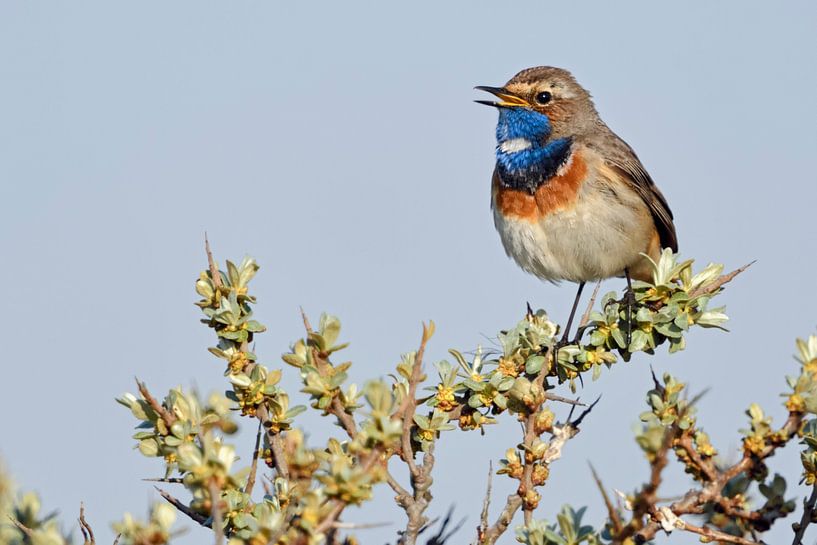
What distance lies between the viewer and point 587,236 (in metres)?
7.15

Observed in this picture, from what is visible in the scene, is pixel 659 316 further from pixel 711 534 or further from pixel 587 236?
pixel 587 236

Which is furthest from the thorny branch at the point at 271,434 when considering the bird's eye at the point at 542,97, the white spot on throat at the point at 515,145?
the bird's eye at the point at 542,97

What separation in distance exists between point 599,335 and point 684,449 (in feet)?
4.42

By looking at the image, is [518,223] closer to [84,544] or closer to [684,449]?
[684,449]

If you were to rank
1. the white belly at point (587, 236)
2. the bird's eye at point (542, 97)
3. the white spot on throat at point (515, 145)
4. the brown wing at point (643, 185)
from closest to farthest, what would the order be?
the white belly at point (587, 236) < the brown wing at point (643, 185) < the white spot on throat at point (515, 145) < the bird's eye at point (542, 97)

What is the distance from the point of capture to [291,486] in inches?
131

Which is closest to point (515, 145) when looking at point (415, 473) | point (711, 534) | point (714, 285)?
point (714, 285)

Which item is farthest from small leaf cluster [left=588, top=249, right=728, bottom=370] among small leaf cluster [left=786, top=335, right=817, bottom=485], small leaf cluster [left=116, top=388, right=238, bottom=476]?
small leaf cluster [left=116, top=388, right=238, bottom=476]

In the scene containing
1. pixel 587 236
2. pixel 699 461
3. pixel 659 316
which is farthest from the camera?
pixel 587 236

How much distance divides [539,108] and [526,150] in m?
0.49

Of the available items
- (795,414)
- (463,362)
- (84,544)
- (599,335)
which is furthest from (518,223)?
(84,544)

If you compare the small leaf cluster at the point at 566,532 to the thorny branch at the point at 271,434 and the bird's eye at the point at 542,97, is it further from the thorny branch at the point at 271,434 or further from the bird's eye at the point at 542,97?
the bird's eye at the point at 542,97

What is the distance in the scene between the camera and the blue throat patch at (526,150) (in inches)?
290

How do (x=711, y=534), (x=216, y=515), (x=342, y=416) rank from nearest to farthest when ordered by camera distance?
(x=216, y=515) → (x=711, y=534) → (x=342, y=416)
